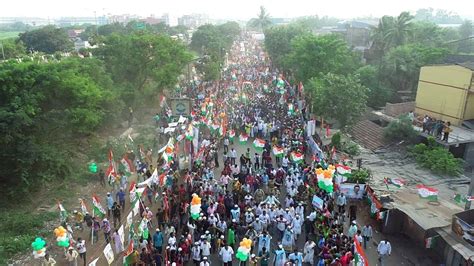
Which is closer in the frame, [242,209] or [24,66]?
[242,209]

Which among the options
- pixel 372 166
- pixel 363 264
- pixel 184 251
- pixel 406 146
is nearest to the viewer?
pixel 363 264

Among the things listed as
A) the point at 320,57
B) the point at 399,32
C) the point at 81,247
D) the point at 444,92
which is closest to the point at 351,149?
the point at 444,92

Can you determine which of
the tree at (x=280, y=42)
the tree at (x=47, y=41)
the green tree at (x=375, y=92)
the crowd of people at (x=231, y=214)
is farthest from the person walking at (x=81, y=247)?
the tree at (x=47, y=41)

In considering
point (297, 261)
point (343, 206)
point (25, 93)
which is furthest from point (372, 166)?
point (25, 93)

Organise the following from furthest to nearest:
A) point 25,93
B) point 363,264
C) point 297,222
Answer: point 25,93
point 297,222
point 363,264

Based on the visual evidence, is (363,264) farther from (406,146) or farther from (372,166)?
(406,146)
